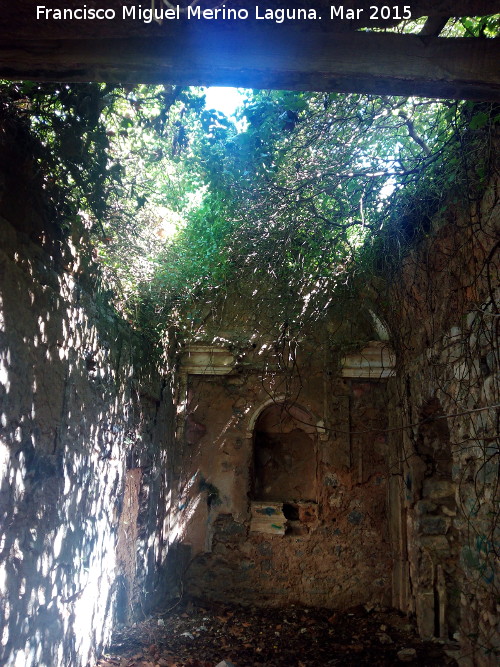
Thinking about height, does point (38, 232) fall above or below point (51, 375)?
above

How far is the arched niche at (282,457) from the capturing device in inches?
265

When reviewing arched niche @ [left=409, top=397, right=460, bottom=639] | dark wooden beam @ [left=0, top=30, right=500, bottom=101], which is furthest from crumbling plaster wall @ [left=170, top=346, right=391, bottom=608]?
dark wooden beam @ [left=0, top=30, right=500, bottom=101]

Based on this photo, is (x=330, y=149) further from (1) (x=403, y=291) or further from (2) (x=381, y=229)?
(1) (x=403, y=291)

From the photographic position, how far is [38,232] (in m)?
2.97

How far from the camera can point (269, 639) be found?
5.06 meters

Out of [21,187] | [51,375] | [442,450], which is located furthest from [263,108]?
[442,450]

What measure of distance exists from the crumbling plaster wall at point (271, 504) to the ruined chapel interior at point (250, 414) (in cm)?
2

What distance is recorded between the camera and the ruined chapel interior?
5.94 feet

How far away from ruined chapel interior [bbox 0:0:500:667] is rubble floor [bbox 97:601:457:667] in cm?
14

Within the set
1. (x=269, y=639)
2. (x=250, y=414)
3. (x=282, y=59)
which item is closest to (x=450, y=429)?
(x=269, y=639)

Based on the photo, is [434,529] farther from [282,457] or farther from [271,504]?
[282,457]

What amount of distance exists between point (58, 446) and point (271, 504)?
3.74m

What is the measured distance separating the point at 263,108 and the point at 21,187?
1.81 meters

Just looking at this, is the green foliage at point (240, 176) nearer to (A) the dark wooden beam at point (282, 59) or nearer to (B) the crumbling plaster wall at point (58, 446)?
(B) the crumbling plaster wall at point (58, 446)
